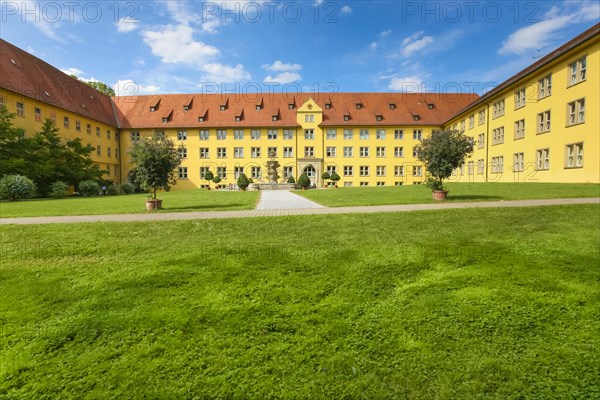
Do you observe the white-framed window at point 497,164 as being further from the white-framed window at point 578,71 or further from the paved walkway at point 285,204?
the paved walkway at point 285,204

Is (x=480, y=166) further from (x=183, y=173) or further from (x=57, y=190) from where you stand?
(x=57, y=190)

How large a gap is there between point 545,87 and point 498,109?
6.90 m

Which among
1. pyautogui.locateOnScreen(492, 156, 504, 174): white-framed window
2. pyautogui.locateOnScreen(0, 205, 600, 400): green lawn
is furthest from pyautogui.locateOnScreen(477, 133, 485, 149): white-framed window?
pyautogui.locateOnScreen(0, 205, 600, 400): green lawn

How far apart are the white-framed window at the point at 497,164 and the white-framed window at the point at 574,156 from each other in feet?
27.4

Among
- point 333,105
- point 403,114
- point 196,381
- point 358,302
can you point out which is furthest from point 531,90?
point 196,381

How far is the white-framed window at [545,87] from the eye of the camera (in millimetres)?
26469

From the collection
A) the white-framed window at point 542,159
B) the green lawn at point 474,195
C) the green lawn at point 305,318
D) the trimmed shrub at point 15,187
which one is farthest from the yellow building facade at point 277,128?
the green lawn at point 305,318

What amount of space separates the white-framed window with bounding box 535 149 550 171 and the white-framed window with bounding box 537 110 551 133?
176cm

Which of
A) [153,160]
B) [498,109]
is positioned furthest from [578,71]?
[153,160]

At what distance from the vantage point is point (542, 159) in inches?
1072

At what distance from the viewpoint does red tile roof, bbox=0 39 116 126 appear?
32.2 metres

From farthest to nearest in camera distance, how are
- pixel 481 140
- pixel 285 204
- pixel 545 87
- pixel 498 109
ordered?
pixel 481 140 → pixel 498 109 → pixel 545 87 → pixel 285 204

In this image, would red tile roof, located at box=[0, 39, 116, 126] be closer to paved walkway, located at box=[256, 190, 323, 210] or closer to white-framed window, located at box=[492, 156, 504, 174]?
paved walkway, located at box=[256, 190, 323, 210]

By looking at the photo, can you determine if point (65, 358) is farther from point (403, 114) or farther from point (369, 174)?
point (403, 114)
